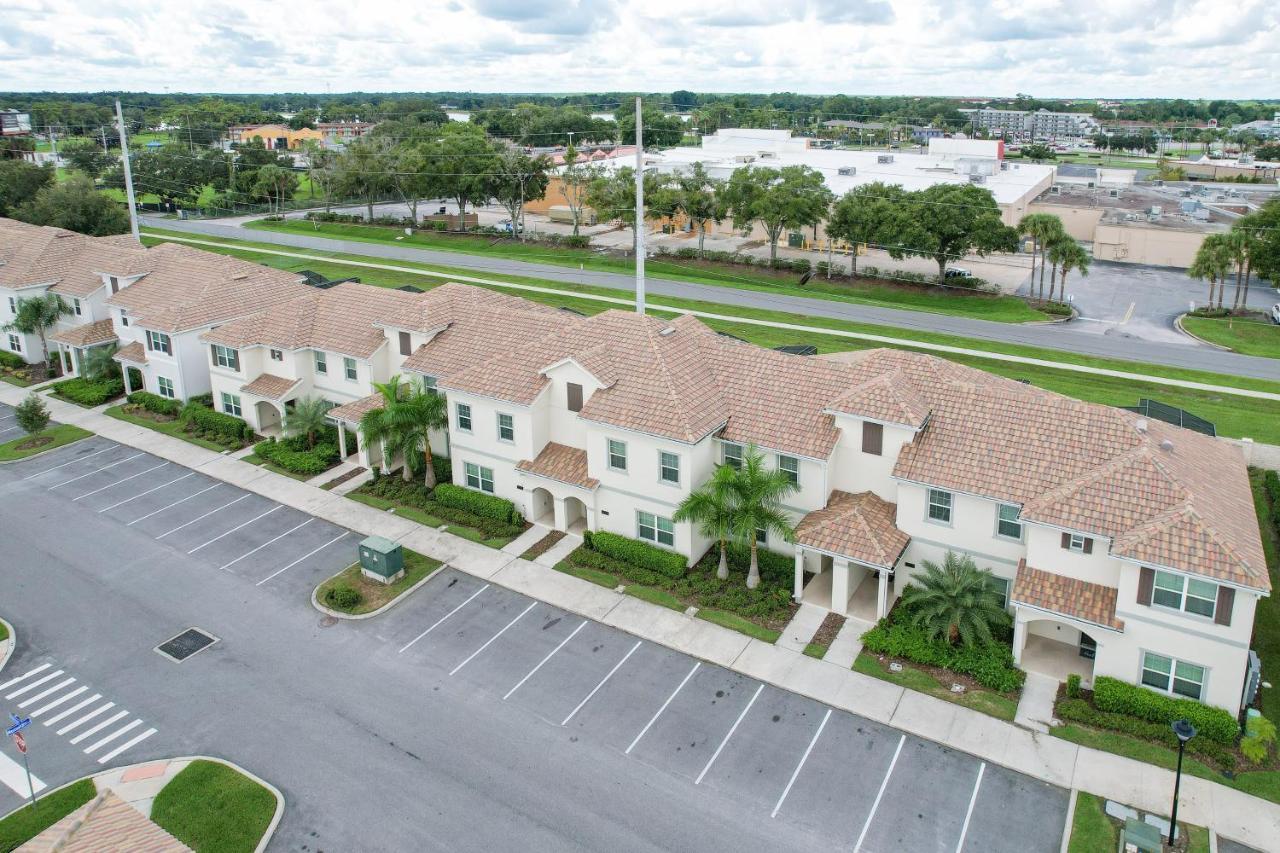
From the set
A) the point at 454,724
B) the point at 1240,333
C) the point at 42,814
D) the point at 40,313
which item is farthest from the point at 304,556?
the point at 1240,333

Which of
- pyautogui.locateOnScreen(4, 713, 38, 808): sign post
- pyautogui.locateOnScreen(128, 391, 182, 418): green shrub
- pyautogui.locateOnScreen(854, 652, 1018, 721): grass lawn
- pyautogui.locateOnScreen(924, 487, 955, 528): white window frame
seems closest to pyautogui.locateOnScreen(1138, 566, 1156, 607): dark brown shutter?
pyautogui.locateOnScreen(854, 652, 1018, 721): grass lawn

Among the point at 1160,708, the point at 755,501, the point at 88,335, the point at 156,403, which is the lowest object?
the point at 1160,708

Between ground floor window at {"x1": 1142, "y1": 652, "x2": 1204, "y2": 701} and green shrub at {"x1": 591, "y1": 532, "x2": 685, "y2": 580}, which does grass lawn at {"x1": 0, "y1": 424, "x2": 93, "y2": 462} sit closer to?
green shrub at {"x1": 591, "y1": 532, "x2": 685, "y2": 580}

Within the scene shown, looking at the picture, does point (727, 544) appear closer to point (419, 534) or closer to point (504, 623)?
point (504, 623)

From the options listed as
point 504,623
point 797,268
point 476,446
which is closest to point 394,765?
point 504,623

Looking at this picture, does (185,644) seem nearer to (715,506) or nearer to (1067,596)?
(715,506)

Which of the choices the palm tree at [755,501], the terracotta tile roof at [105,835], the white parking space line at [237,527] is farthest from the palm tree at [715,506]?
the white parking space line at [237,527]

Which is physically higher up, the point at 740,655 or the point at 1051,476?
the point at 1051,476
